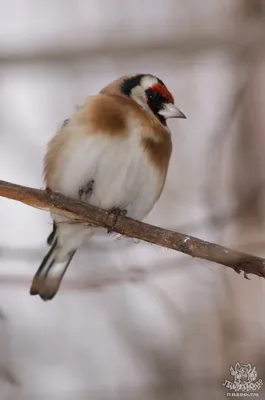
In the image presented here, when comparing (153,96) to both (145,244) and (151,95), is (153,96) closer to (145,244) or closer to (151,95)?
(151,95)

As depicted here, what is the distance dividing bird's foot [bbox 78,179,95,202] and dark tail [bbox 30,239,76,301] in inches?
5.6

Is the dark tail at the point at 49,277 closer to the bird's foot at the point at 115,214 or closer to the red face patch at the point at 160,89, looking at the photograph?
the bird's foot at the point at 115,214

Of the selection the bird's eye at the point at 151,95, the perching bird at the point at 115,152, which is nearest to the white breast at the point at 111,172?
the perching bird at the point at 115,152

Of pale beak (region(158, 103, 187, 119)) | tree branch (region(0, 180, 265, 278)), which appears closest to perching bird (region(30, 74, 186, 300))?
pale beak (region(158, 103, 187, 119))

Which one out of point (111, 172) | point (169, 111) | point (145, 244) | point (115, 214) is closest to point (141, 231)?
point (115, 214)

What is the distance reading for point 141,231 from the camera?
A: 1.16 metres

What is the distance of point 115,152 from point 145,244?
36 centimetres

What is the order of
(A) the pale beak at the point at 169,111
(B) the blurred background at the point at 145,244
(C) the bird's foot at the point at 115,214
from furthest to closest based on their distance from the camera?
(B) the blurred background at the point at 145,244 → (A) the pale beak at the point at 169,111 → (C) the bird's foot at the point at 115,214

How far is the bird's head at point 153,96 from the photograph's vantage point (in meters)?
1.38

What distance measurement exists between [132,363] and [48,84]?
68cm

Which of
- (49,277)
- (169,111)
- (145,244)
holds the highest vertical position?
(169,111)

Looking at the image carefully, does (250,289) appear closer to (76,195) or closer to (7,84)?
(76,195)

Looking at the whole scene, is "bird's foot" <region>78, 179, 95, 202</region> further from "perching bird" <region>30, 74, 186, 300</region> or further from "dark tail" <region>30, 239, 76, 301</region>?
"dark tail" <region>30, 239, 76, 301</region>

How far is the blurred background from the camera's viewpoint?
1545mm
